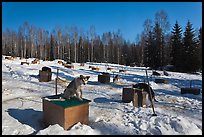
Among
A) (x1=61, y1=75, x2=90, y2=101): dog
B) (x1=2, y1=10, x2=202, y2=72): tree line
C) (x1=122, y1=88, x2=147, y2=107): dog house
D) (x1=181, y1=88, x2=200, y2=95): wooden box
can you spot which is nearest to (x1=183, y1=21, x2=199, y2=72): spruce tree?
(x1=2, y1=10, x2=202, y2=72): tree line

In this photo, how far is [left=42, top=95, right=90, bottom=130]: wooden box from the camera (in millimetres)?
4320

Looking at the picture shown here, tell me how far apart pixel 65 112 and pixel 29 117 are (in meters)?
1.58

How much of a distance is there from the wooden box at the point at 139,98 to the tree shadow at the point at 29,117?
10.7 ft

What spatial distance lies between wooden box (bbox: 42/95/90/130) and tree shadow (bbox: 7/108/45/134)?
22 centimetres

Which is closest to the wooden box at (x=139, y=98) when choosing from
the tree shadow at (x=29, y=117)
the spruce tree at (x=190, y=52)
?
the tree shadow at (x=29, y=117)

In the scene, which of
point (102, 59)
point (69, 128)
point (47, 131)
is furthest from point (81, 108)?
point (102, 59)

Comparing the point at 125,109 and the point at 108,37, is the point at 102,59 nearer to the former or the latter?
the point at 108,37

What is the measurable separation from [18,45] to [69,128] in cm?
4599

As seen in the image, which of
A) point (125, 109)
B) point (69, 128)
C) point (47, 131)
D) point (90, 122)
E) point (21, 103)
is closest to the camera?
point (47, 131)

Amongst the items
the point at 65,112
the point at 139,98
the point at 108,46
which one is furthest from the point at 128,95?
the point at 108,46

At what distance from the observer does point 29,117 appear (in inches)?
208

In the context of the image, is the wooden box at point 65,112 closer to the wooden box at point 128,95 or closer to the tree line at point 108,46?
the wooden box at point 128,95

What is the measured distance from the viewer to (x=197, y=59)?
2398cm

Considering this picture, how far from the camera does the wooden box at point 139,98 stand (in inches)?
277
